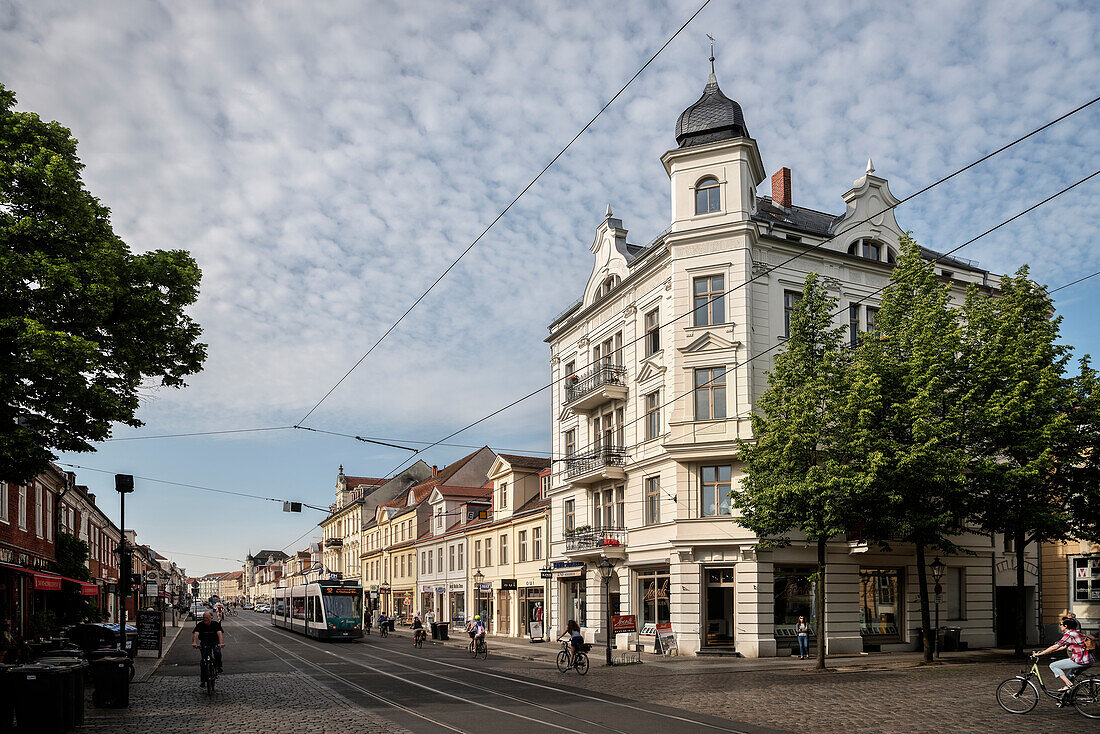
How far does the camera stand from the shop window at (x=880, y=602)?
30.7m

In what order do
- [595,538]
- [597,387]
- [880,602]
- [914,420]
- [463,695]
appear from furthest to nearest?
[597,387] < [595,538] < [880,602] < [914,420] < [463,695]

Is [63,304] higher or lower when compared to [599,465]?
higher

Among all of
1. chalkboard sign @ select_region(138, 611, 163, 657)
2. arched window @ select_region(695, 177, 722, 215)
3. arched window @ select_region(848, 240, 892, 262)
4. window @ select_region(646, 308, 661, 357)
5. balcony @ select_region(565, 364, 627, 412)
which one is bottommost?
chalkboard sign @ select_region(138, 611, 163, 657)

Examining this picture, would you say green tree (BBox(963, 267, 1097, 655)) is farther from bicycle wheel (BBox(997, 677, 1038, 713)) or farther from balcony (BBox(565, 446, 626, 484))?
balcony (BBox(565, 446, 626, 484))

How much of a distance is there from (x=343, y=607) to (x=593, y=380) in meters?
17.6

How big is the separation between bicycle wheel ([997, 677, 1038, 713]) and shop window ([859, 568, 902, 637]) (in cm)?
1519

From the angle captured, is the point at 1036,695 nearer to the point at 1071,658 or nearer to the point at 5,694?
the point at 1071,658

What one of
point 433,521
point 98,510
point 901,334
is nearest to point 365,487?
point 433,521

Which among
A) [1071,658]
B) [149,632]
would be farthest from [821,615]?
[149,632]

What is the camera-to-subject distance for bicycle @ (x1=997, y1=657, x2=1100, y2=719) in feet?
50.1

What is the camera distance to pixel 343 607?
43.9m

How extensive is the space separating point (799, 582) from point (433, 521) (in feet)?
120

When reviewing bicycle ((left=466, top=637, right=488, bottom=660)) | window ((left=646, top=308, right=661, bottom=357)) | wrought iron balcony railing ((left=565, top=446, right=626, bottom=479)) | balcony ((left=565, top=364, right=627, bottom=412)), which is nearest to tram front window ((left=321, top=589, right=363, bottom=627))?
bicycle ((left=466, top=637, right=488, bottom=660))

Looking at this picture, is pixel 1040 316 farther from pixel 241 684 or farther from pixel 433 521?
pixel 433 521
